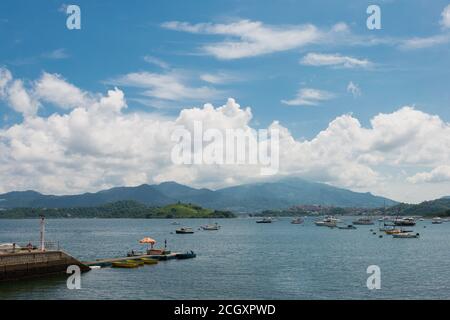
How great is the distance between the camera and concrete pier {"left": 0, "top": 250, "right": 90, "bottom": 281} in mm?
63906

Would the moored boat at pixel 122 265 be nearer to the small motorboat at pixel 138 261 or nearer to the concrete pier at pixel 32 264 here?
the small motorboat at pixel 138 261

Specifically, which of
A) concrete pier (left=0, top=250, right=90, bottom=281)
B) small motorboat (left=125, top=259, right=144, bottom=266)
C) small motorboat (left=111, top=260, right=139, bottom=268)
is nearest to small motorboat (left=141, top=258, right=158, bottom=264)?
small motorboat (left=125, top=259, right=144, bottom=266)

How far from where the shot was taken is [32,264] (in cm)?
6738

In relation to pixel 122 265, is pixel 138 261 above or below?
below

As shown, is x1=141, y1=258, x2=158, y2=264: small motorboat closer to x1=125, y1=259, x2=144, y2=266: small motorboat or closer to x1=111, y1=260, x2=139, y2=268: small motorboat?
x1=125, y1=259, x2=144, y2=266: small motorboat

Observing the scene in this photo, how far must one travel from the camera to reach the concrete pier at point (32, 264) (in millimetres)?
63906

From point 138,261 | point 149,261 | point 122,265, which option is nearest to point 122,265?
point 122,265

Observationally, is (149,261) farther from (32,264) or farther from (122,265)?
(32,264)

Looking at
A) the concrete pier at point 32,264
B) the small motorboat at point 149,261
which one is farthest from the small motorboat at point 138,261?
the concrete pier at point 32,264

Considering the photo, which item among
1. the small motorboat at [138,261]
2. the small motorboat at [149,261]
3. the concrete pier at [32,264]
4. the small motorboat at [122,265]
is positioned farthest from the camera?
the small motorboat at [149,261]

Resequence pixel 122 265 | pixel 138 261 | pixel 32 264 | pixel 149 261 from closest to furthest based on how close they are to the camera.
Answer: pixel 32 264, pixel 122 265, pixel 138 261, pixel 149 261
